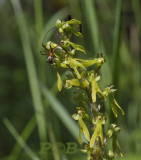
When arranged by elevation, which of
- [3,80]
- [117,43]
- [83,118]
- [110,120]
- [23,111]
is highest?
[117,43]

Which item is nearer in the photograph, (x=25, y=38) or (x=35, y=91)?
(x=35, y=91)

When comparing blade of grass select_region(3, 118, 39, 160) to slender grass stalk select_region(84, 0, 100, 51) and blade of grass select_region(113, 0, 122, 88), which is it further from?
slender grass stalk select_region(84, 0, 100, 51)

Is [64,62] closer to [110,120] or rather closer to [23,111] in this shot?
[110,120]

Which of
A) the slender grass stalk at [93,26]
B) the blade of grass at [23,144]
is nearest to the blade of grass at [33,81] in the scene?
the blade of grass at [23,144]

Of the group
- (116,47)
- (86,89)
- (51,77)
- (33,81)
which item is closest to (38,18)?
(33,81)

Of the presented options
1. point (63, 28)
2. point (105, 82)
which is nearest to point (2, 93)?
point (105, 82)

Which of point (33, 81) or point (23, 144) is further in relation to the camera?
point (33, 81)

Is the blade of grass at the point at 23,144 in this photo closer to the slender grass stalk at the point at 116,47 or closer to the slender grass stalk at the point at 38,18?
the slender grass stalk at the point at 116,47

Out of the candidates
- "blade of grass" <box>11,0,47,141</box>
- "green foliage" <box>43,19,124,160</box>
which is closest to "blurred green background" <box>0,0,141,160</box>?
"blade of grass" <box>11,0,47,141</box>

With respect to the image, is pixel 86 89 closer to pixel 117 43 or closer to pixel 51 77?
pixel 117 43
